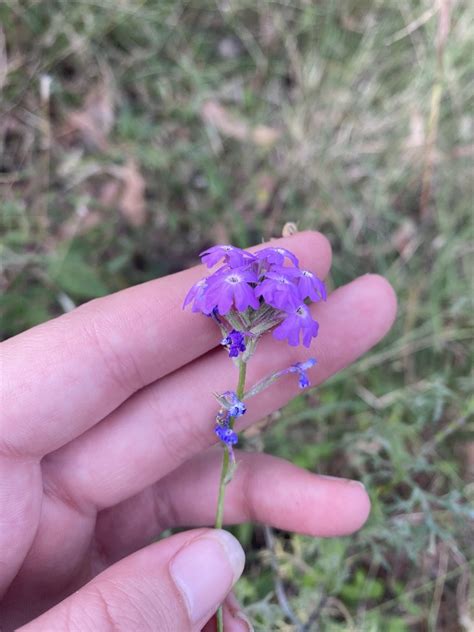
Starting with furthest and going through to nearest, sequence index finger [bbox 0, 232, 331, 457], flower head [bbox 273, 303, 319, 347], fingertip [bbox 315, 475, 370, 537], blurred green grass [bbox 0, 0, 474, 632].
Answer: blurred green grass [bbox 0, 0, 474, 632] < fingertip [bbox 315, 475, 370, 537] < index finger [bbox 0, 232, 331, 457] < flower head [bbox 273, 303, 319, 347]

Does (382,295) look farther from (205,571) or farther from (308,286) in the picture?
(205,571)

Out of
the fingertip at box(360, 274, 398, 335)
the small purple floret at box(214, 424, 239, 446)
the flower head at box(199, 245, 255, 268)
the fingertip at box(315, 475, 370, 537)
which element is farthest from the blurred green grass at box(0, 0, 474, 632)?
the flower head at box(199, 245, 255, 268)

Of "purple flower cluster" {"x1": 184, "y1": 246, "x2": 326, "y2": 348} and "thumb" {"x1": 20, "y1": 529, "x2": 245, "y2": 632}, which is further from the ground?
Result: "purple flower cluster" {"x1": 184, "y1": 246, "x2": 326, "y2": 348}

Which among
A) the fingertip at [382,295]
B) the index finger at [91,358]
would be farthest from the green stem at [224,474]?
the fingertip at [382,295]

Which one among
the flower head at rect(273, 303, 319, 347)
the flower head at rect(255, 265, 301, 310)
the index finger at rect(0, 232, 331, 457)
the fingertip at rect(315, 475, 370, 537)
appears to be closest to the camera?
the flower head at rect(255, 265, 301, 310)

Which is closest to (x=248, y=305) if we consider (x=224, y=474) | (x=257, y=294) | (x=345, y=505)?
(x=257, y=294)

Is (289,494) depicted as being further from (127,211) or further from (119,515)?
(127,211)

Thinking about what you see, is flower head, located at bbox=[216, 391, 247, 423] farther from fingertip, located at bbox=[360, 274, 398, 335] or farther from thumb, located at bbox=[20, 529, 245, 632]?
fingertip, located at bbox=[360, 274, 398, 335]

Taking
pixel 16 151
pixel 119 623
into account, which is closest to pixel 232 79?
pixel 16 151
